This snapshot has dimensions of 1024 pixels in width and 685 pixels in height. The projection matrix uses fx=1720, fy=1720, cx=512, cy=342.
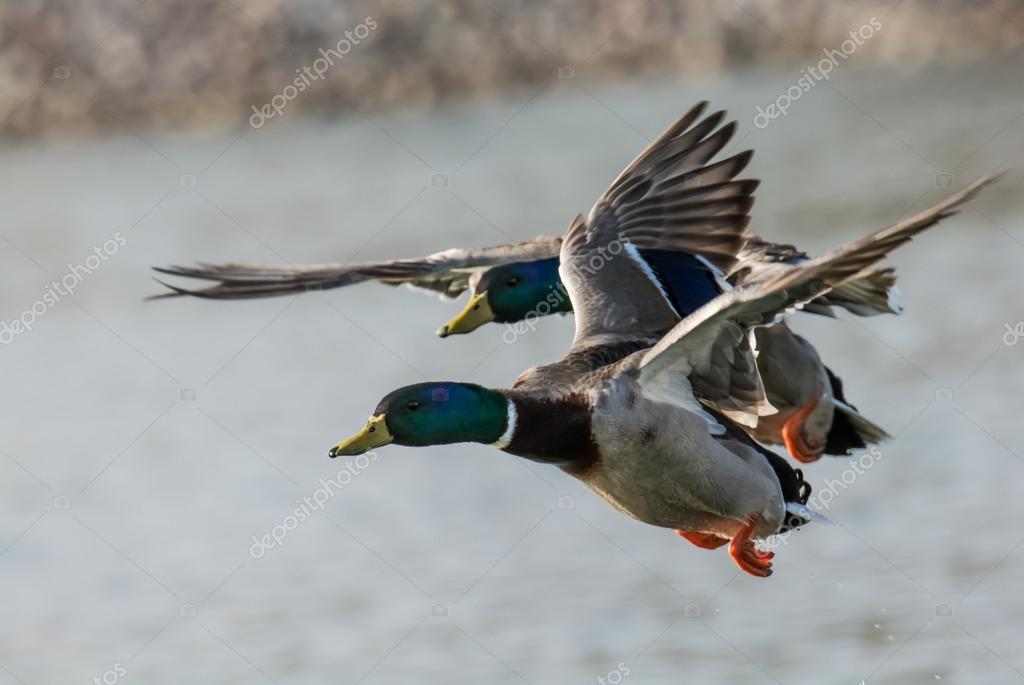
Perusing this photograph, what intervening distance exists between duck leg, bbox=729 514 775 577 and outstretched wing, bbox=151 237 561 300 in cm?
276

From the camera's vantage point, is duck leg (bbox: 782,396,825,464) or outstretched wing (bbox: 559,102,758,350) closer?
outstretched wing (bbox: 559,102,758,350)

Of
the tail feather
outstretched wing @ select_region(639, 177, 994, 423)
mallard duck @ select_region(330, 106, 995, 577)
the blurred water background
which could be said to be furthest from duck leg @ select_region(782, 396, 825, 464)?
outstretched wing @ select_region(639, 177, 994, 423)

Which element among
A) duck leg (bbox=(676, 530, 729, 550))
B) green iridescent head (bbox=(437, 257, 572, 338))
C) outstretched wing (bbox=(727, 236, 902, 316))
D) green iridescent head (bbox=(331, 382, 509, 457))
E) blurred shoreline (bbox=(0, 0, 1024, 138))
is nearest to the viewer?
green iridescent head (bbox=(331, 382, 509, 457))

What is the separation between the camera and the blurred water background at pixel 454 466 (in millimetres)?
10062

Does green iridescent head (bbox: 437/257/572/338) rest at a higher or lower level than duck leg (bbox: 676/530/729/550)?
higher

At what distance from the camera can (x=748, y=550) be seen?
307 inches

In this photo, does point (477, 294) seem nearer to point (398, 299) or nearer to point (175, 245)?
point (398, 299)

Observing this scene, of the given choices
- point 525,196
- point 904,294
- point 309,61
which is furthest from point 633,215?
point 309,61

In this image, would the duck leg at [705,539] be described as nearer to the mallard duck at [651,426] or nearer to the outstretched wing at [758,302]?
the mallard duck at [651,426]

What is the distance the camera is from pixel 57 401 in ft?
56.7

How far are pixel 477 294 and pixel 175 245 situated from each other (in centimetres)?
1437

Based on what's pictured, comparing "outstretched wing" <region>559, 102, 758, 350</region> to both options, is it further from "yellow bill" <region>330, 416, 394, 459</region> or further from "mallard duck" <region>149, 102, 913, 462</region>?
"yellow bill" <region>330, 416, 394, 459</region>

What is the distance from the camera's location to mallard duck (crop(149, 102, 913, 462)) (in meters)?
8.74

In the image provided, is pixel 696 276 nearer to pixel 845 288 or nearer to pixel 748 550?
pixel 845 288
